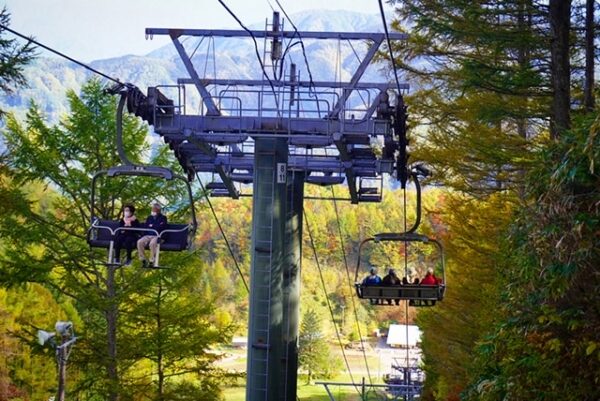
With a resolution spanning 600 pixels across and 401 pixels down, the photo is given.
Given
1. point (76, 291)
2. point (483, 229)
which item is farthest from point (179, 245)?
point (483, 229)

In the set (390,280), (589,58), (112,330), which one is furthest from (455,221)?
(589,58)

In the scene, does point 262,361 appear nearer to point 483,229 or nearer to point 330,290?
point 483,229

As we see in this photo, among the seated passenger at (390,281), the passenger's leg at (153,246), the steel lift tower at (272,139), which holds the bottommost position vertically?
the seated passenger at (390,281)

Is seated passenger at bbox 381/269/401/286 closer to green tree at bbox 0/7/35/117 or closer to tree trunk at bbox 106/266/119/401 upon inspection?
green tree at bbox 0/7/35/117

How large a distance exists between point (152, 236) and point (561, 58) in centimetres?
672

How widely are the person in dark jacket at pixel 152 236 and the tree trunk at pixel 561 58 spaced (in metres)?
6.05

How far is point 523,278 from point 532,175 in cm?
100

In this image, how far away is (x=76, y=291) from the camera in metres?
23.9

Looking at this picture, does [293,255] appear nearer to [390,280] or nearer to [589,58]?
[390,280]

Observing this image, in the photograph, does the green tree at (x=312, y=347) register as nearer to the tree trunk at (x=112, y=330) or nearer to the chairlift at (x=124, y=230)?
the tree trunk at (x=112, y=330)

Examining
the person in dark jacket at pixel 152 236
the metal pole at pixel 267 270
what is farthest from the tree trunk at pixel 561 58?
the person in dark jacket at pixel 152 236

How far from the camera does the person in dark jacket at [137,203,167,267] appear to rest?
542 inches

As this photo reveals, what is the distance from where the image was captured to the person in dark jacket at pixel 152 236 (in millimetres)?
13766

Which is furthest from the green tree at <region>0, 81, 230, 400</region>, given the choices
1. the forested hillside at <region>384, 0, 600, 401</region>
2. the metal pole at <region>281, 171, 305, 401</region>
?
the forested hillside at <region>384, 0, 600, 401</region>
